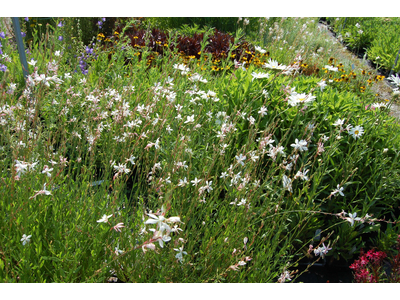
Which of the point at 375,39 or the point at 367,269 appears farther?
the point at 375,39

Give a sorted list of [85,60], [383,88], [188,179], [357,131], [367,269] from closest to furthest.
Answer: [188,179] → [367,269] → [357,131] → [85,60] → [383,88]

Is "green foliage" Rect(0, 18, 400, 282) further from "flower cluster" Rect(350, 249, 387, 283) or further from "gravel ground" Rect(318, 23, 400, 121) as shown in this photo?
"gravel ground" Rect(318, 23, 400, 121)

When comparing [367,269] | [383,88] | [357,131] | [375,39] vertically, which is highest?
[357,131]

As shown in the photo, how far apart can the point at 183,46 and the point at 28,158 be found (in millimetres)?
4323

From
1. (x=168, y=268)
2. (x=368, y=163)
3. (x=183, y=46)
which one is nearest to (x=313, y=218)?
(x=368, y=163)

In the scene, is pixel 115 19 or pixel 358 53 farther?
pixel 358 53

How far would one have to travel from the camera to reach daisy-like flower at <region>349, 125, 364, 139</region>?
237 cm

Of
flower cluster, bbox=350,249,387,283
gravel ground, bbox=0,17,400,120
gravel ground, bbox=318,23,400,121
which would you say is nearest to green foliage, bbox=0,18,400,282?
flower cluster, bbox=350,249,387,283

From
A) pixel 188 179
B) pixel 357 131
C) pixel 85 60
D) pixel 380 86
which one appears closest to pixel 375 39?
Result: pixel 380 86

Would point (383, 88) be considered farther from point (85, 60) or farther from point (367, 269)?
point (85, 60)

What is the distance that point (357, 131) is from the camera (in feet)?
8.04

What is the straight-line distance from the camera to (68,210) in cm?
179

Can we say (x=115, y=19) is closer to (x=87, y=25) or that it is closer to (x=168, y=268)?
(x=87, y=25)

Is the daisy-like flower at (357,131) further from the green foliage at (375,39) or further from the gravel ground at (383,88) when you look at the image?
the green foliage at (375,39)
